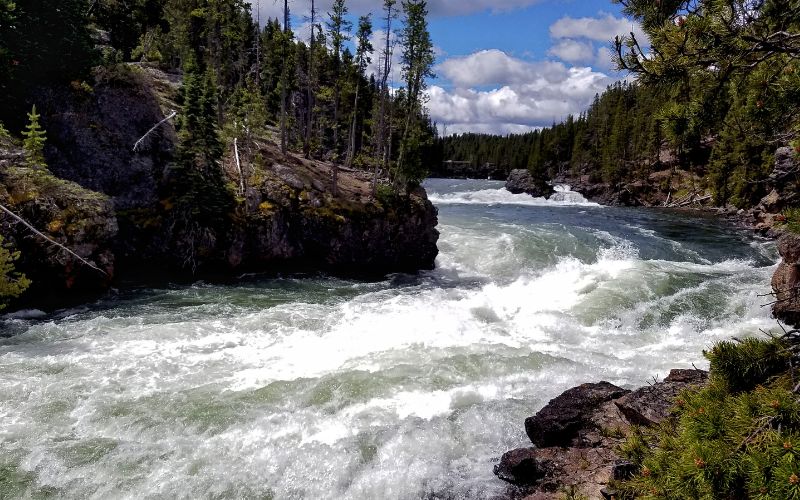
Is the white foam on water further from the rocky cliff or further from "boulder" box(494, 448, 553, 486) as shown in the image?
"boulder" box(494, 448, 553, 486)

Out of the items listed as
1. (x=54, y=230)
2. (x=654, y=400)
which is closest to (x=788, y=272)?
(x=654, y=400)

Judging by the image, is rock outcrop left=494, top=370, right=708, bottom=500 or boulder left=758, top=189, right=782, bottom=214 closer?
rock outcrop left=494, top=370, right=708, bottom=500

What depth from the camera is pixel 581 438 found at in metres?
7.96

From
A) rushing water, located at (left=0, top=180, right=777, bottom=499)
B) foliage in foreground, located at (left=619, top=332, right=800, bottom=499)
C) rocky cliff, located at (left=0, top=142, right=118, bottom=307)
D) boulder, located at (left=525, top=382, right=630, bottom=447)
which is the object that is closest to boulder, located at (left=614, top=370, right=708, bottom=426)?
boulder, located at (left=525, top=382, right=630, bottom=447)

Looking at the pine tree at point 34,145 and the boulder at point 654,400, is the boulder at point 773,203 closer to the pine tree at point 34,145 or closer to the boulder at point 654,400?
the boulder at point 654,400

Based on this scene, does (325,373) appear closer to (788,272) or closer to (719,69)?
(719,69)

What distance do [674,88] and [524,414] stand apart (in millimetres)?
7496

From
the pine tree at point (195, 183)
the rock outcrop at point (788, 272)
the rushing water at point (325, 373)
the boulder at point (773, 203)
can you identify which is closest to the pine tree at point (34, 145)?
the pine tree at point (195, 183)

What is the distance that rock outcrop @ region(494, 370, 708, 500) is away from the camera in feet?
23.0

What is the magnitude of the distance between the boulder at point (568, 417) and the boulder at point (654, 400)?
1.40ft

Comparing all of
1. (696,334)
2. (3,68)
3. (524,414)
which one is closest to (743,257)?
(696,334)

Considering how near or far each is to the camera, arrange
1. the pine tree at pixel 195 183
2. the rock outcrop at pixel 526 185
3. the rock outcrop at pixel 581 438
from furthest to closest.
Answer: the rock outcrop at pixel 526 185 < the pine tree at pixel 195 183 < the rock outcrop at pixel 581 438

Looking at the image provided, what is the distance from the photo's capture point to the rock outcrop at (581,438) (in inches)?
276

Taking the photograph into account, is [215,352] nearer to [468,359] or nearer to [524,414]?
[468,359]
